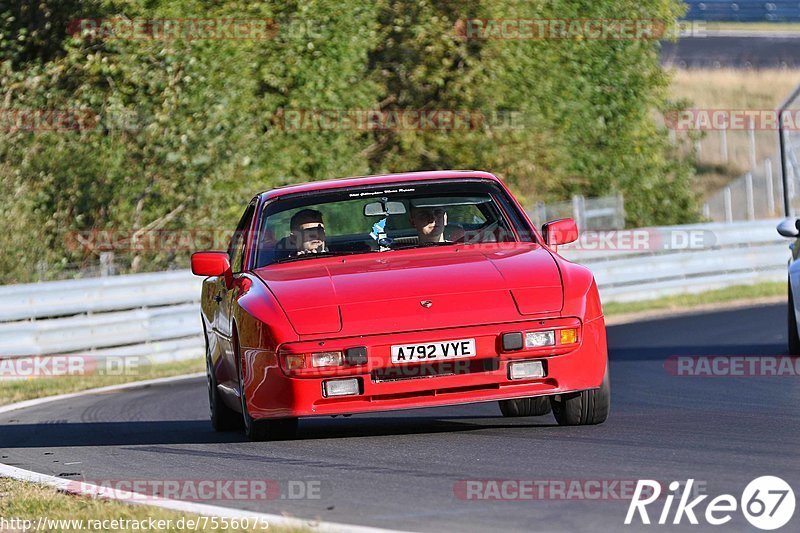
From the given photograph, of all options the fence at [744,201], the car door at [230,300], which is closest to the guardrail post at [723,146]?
the fence at [744,201]

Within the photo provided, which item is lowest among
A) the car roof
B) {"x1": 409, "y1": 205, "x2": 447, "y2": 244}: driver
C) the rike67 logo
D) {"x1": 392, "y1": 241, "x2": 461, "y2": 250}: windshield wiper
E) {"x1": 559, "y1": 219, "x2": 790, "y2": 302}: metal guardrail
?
{"x1": 559, "y1": 219, "x2": 790, "y2": 302}: metal guardrail

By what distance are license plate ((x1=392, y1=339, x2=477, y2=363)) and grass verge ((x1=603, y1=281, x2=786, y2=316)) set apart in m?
13.9

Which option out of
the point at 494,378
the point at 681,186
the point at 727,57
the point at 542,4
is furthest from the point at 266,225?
the point at 727,57

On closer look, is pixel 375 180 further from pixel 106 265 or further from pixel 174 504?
pixel 106 265

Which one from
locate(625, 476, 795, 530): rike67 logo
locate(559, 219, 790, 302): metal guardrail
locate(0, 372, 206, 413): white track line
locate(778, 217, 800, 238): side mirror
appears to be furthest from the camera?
locate(559, 219, 790, 302): metal guardrail

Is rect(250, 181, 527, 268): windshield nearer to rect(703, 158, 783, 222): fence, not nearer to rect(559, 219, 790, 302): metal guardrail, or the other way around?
rect(559, 219, 790, 302): metal guardrail

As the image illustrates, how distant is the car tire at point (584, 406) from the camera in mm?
8352

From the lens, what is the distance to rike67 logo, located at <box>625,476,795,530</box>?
5531mm

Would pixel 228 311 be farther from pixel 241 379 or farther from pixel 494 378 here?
pixel 494 378

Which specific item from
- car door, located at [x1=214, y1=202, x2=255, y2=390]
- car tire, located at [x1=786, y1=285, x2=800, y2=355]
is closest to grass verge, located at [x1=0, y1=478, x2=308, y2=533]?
car door, located at [x1=214, y1=202, x2=255, y2=390]

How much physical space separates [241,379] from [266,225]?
1288mm

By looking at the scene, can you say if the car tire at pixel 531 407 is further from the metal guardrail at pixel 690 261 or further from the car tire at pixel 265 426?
the metal guardrail at pixel 690 261

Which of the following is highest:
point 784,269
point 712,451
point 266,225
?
point 266,225

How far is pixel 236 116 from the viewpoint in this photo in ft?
79.3
